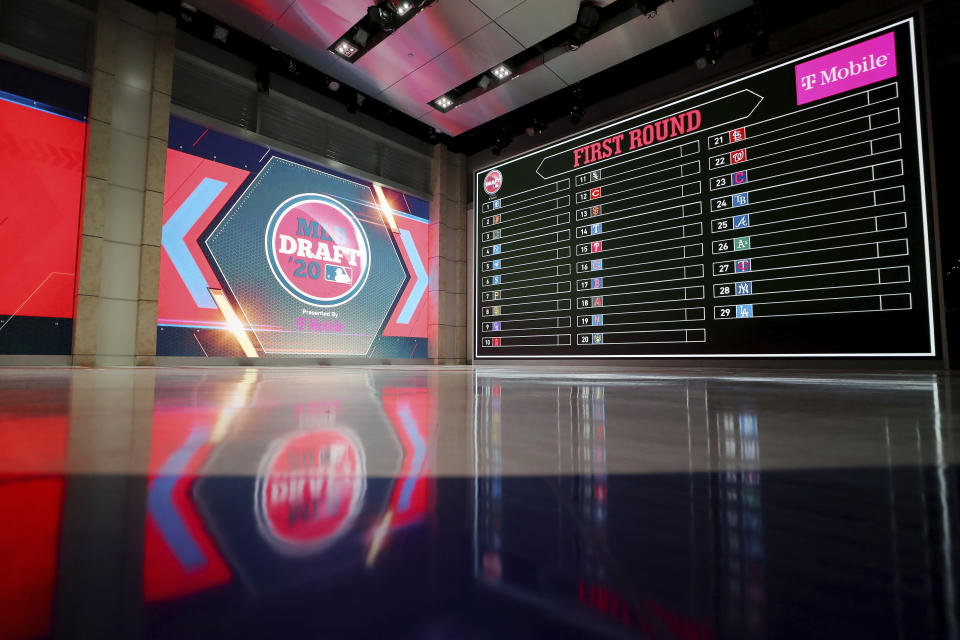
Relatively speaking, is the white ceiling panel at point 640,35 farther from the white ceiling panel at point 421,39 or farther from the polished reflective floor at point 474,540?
the polished reflective floor at point 474,540

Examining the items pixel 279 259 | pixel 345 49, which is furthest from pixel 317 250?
pixel 345 49

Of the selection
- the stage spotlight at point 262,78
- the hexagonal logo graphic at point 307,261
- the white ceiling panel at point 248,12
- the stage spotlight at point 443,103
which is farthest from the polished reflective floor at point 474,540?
the stage spotlight at point 443,103

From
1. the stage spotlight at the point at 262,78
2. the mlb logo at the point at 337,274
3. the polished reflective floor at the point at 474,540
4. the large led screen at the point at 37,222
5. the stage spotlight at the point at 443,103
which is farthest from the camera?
the stage spotlight at the point at 443,103

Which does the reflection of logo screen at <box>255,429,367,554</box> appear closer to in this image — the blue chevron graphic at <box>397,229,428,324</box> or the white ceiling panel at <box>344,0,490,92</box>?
the white ceiling panel at <box>344,0,490,92</box>

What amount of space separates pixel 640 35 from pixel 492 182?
104 inches

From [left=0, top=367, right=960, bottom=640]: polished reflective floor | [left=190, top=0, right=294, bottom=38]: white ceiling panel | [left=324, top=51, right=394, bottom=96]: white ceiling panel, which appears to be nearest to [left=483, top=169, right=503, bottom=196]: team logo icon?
[left=324, top=51, right=394, bottom=96]: white ceiling panel

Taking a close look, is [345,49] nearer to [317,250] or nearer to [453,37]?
[453,37]

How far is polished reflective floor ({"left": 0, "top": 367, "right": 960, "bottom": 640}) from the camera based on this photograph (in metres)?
0.10

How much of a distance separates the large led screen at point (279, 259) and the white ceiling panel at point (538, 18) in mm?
2616

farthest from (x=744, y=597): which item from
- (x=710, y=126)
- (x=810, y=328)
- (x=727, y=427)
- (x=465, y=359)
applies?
(x=465, y=359)

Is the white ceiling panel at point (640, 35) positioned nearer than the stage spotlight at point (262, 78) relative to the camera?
Yes

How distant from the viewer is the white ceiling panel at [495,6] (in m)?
4.19

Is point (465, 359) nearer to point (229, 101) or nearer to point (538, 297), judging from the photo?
point (538, 297)

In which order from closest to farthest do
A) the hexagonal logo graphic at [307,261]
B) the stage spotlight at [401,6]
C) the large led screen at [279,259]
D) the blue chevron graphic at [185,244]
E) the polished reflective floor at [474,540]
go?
the polished reflective floor at [474,540]
the stage spotlight at [401,6]
the blue chevron graphic at [185,244]
the large led screen at [279,259]
the hexagonal logo graphic at [307,261]
